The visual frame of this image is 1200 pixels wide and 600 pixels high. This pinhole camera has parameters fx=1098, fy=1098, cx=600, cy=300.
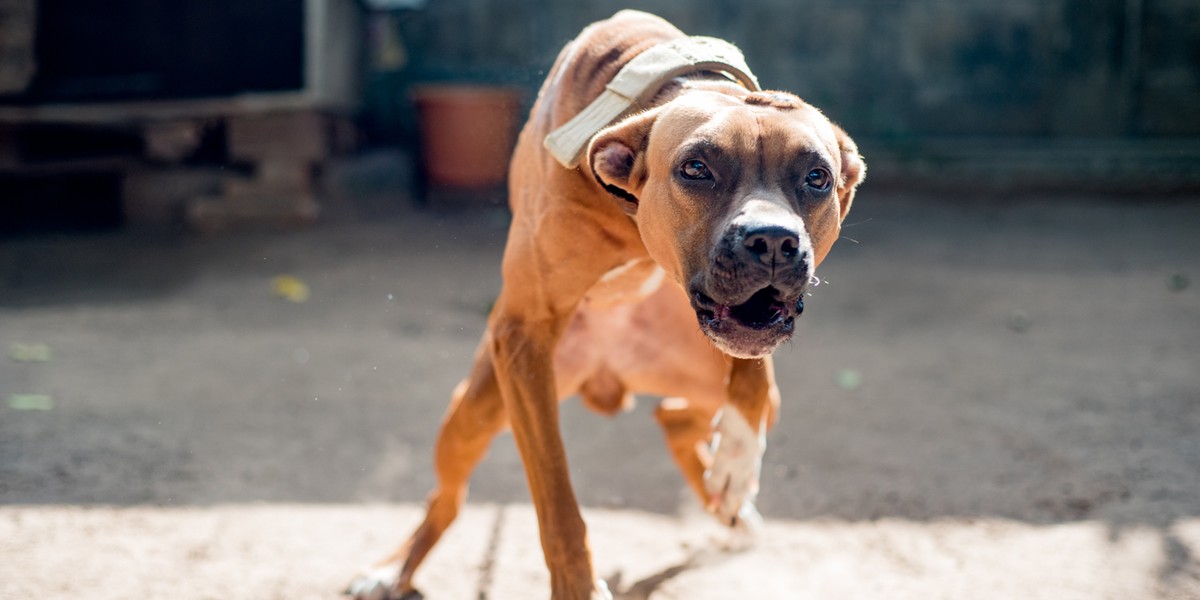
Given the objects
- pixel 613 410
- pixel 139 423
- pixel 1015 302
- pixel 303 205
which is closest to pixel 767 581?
pixel 613 410

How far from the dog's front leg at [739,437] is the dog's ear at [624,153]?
30.0 inches

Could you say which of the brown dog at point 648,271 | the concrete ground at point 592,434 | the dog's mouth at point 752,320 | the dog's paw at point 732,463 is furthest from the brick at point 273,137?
the dog's mouth at point 752,320

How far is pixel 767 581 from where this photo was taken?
11.8ft

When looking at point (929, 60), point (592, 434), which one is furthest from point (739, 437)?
point (929, 60)

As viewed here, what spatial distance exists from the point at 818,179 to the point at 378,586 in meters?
1.96

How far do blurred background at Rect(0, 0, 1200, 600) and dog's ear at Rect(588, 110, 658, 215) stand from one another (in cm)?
152

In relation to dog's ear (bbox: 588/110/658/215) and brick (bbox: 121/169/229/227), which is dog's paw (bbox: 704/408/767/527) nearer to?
dog's ear (bbox: 588/110/658/215)

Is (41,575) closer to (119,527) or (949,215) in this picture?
(119,527)

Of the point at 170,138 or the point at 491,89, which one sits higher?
the point at 491,89

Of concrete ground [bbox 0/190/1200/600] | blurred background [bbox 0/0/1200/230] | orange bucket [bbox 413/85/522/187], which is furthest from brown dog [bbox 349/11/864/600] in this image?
orange bucket [bbox 413/85/522/187]

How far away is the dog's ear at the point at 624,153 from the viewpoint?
104 inches

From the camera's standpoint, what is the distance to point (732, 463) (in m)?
3.17

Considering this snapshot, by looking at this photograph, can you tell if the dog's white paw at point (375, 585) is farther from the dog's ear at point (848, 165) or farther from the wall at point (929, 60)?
the wall at point (929, 60)

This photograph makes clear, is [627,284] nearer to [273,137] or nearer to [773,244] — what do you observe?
[773,244]
